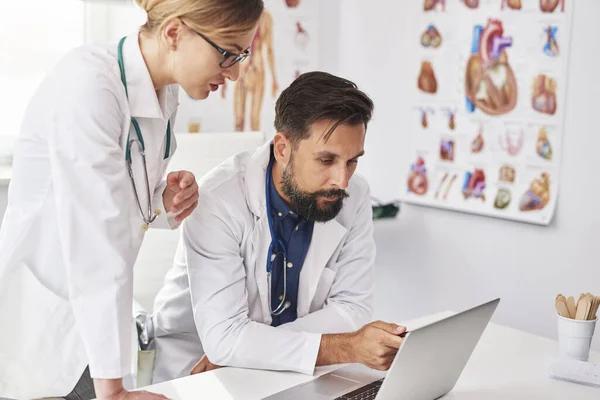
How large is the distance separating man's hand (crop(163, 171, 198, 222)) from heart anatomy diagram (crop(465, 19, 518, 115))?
154 centimetres

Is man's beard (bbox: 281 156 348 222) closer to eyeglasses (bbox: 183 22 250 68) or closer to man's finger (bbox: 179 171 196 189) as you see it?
man's finger (bbox: 179 171 196 189)

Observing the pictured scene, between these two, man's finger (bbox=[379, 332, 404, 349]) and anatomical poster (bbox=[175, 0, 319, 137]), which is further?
anatomical poster (bbox=[175, 0, 319, 137])

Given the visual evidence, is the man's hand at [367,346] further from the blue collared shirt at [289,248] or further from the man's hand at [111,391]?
the man's hand at [111,391]

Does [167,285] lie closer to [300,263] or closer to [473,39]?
[300,263]

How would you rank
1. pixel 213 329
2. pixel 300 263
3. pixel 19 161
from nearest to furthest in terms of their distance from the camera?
pixel 19 161
pixel 213 329
pixel 300 263

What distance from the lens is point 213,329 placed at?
1.59 m

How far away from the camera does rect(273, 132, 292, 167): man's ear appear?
1.76 m

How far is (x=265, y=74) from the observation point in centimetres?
311

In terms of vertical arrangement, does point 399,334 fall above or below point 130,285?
below

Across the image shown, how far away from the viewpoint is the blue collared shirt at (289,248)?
177cm

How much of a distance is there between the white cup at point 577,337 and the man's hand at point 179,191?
0.85m

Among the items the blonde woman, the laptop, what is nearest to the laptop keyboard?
the laptop

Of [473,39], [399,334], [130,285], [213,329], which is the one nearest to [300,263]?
[213,329]

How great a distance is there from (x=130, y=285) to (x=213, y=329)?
419 mm
